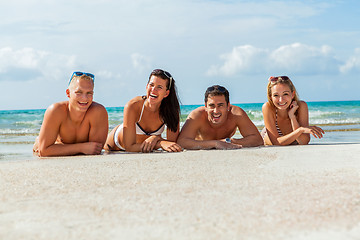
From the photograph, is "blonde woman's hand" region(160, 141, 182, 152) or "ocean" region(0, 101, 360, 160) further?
"ocean" region(0, 101, 360, 160)

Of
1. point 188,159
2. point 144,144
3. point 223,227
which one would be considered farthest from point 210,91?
point 223,227

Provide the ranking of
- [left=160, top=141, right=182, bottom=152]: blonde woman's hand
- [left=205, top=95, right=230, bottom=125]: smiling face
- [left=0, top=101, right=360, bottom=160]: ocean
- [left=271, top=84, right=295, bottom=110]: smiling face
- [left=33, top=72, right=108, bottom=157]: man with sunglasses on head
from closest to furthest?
[left=33, top=72, right=108, bottom=157]: man with sunglasses on head, [left=160, top=141, right=182, bottom=152]: blonde woman's hand, [left=205, top=95, right=230, bottom=125]: smiling face, [left=271, top=84, right=295, bottom=110]: smiling face, [left=0, top=101, right=360, bottom=160]: ocean

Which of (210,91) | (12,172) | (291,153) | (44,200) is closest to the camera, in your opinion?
(44,200)

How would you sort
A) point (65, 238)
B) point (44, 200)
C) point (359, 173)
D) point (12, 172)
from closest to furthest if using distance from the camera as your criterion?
point (65, 238)
point (44, 200)
point (359, 173)
point (12, 172)

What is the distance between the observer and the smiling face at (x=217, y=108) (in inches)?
241

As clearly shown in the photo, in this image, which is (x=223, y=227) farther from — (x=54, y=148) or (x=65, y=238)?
(x=54, y=148)

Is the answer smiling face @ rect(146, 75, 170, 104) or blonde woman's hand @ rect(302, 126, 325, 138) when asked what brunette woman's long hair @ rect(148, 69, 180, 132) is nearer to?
smiling face @ rect(146, 75, 170, 104)

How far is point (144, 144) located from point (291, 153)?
6.82ft

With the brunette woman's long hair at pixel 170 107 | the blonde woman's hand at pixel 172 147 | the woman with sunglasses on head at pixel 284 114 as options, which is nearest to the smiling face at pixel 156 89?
the brunette woman's long hair at pixel 170 107

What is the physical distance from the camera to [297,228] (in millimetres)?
2100

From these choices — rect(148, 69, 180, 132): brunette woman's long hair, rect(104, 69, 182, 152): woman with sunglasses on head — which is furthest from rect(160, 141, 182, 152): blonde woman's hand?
rect(148, 69, 180, 132): brunette woman's long hair

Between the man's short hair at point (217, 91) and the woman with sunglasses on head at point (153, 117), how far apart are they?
1.76 feet

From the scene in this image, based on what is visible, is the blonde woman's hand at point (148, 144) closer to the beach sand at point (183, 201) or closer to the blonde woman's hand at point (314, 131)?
the beach sand at point (183, 201)

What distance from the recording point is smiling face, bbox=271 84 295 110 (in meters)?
6.41
